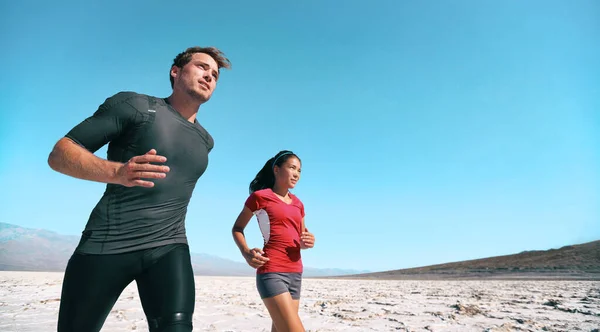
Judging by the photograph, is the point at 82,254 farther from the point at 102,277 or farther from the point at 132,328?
the point at 132,328

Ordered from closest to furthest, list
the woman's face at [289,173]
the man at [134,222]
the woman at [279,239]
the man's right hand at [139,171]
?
the man's right hand at [139,171], the man at [134,222], the woman at [279,239], the woman's face at [289,173]

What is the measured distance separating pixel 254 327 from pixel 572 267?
73.5 ft

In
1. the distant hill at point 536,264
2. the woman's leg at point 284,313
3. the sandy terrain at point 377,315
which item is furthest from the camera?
the distant hill at point 536,264

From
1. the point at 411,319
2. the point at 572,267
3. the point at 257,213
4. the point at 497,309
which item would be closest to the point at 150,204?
the point at 257,213

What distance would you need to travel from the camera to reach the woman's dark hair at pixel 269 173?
3789 mm

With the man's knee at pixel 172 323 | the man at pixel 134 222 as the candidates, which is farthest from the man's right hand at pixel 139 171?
the man's knee at pixel 172 323

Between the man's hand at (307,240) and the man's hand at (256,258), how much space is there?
38 centimetres

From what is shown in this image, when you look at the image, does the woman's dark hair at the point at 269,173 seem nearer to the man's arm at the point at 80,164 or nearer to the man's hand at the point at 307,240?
the man's hand at the point at 307,240

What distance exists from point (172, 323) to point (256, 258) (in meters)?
1.14

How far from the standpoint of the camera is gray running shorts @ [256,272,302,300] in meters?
3.18

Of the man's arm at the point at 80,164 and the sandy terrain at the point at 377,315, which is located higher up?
the man's arm at the point at 80,164

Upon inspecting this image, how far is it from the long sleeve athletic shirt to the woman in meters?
1.06

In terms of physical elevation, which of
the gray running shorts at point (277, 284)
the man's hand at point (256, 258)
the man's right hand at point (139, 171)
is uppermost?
the man's right hand at point (139, 171)

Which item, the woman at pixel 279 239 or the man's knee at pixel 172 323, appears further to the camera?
the woman at pixel 279 239
